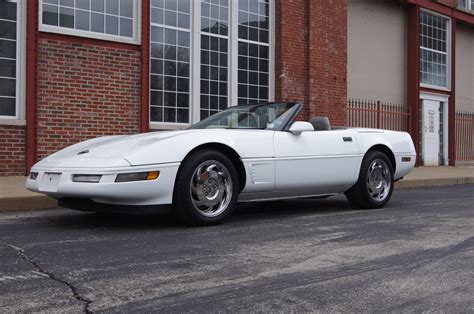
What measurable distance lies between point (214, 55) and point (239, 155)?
690 centimetres

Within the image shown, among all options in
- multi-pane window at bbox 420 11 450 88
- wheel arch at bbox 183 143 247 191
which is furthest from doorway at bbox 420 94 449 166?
wheel arch at bbox 183 143 247 191

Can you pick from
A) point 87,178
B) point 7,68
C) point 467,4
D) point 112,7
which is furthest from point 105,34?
point 467,4

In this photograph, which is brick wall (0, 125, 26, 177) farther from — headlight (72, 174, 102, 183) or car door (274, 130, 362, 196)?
car door (274, 130, 362, 196)

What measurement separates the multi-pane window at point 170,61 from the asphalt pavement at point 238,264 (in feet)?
17.4

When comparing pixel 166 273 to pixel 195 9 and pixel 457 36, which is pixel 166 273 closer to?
pixel 195 9

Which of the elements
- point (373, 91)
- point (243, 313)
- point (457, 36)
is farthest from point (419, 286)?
point (457, 36)

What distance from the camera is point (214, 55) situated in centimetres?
1223

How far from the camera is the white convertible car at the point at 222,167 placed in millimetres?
5109

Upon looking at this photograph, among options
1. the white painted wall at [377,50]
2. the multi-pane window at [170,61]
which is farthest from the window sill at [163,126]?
the white painted wall at [377,50]

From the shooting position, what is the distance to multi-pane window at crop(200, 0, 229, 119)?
39.5 feet

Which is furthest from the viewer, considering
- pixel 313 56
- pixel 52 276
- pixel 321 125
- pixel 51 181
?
pixel 313 56

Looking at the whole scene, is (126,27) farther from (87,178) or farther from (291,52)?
(87,178)

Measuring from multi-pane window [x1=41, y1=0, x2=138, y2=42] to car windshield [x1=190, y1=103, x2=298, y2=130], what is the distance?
4562 millimetres

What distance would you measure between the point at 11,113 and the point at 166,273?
22.5ft
